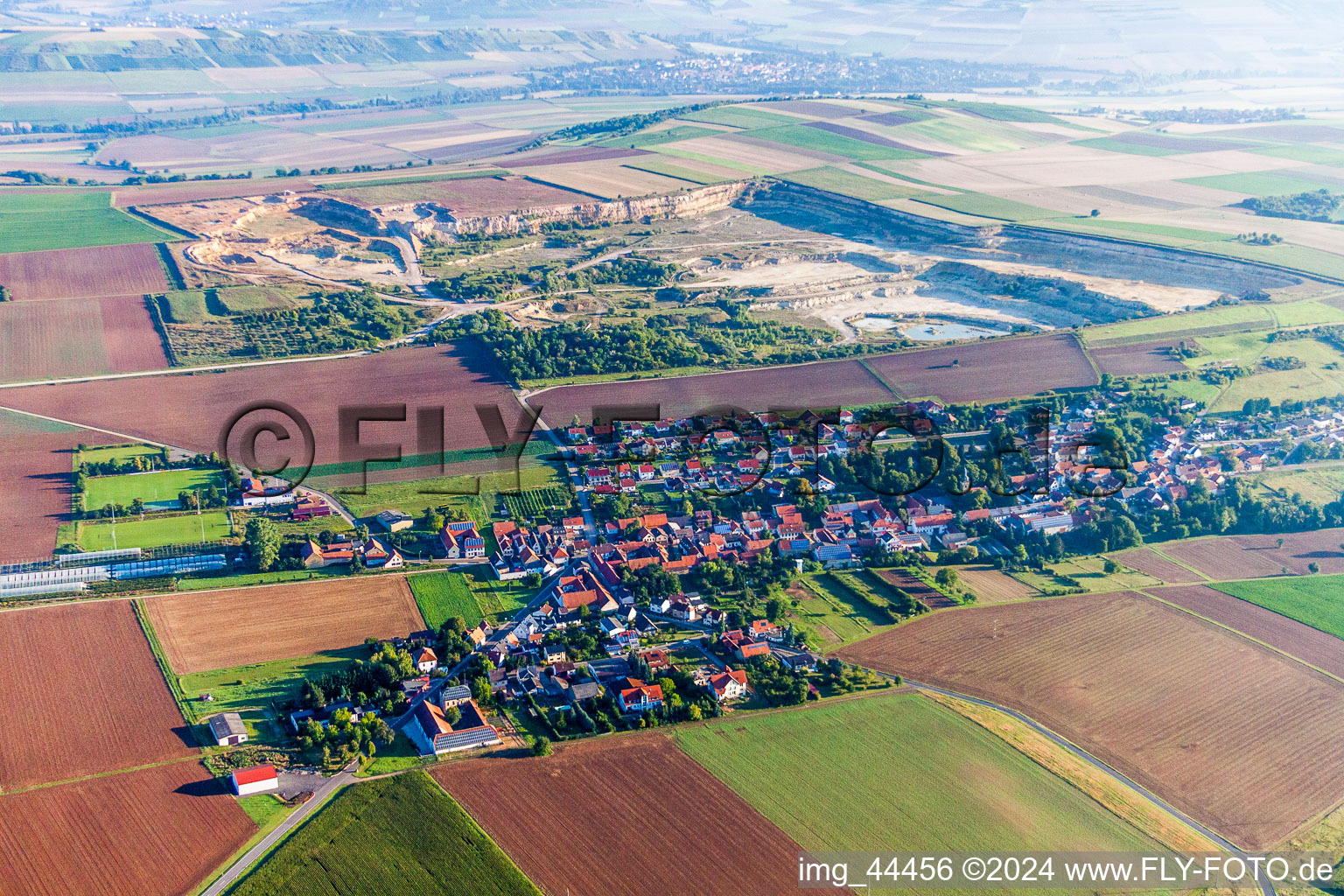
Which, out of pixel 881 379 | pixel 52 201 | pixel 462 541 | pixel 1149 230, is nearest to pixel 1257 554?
pixel 881 379

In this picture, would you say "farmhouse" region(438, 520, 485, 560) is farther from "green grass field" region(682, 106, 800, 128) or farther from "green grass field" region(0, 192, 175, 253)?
"green grass field" region(682, 106, 800, 128)

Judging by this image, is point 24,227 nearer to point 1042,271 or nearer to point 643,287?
point 643,287

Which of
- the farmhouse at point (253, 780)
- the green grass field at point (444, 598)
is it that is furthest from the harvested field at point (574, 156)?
the farmhouse at point (253, 780)

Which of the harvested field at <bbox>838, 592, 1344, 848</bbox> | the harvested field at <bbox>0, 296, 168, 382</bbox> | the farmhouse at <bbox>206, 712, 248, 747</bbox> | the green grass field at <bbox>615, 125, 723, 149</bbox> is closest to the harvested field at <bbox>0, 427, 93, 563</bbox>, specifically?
the harvested field at <bbox>0, 296, 168, 382</bbox>

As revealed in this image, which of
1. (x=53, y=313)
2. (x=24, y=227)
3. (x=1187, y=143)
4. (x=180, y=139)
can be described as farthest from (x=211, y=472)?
(x=1187, y=143)

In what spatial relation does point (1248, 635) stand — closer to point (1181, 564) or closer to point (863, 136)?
point (1181, 564)
